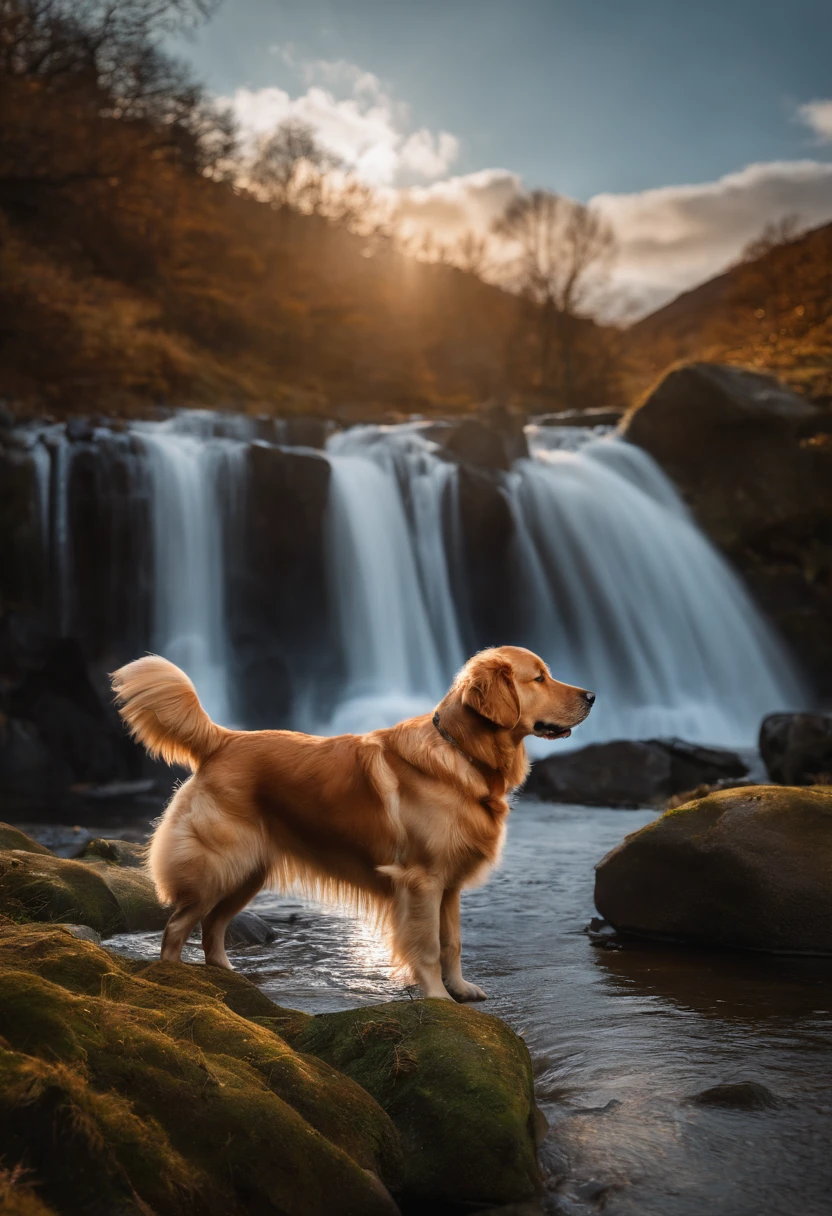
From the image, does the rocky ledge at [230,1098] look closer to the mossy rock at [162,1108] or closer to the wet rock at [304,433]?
the mossy rock at [162,1108]

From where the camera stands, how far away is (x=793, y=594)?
2316 cm

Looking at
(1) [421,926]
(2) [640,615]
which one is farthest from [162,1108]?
(2) [640,615]

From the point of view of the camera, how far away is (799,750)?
1230cm

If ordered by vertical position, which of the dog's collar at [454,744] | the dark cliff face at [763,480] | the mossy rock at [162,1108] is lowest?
the mossy rock at [162,1108]

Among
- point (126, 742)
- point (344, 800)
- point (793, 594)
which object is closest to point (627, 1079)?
point (344, 800)

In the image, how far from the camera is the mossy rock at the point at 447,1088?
3234mm

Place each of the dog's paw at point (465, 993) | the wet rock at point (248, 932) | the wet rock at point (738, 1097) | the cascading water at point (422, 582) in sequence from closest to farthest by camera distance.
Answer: the wet rock at point (738, 1097) → the dog's paw at point (465, 993) → the wet rock at point (248, 932) → the cascading water at point (422, 582)

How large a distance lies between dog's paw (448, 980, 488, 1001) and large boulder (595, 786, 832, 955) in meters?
1.61

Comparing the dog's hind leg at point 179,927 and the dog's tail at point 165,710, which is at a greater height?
the dog's tail at point 165,710

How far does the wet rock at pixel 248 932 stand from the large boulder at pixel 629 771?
263 inches

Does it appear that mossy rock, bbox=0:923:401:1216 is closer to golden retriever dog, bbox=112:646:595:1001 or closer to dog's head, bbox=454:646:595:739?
golden retriever dog, bbox=112:646:595:1001

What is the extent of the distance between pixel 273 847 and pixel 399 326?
4304cm

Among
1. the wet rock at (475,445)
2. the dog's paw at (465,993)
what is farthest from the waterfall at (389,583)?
the dog's paw at (465,993)

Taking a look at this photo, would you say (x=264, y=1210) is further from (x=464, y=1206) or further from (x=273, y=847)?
(x=273, y=847)
